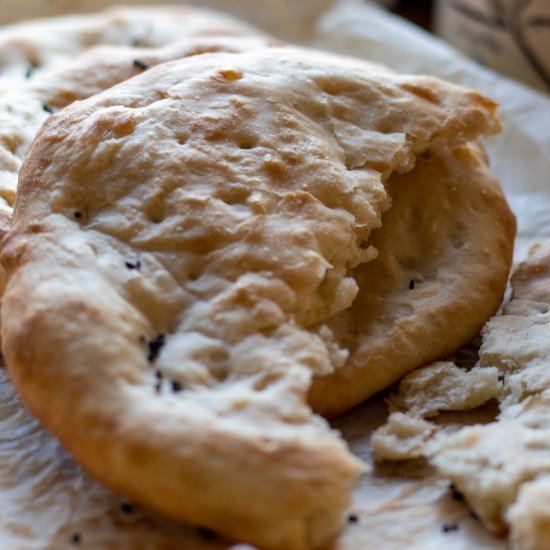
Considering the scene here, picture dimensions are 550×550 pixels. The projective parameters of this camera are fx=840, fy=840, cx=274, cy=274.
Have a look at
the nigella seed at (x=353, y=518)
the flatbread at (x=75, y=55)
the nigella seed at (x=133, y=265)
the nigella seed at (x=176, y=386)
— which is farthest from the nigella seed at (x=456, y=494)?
the flatbread at (x=75, y=55)

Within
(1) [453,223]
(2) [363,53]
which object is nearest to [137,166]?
(1) [453,223]

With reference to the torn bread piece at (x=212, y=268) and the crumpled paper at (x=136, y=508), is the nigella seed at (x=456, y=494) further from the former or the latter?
the torn bread piece at (x=212, y=268)

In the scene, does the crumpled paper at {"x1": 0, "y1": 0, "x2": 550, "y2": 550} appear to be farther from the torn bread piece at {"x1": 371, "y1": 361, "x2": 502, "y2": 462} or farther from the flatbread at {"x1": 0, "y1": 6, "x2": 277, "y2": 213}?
the flatbread at {"x1": 0, "y1": 6, "x2": 277, "y2": 213}

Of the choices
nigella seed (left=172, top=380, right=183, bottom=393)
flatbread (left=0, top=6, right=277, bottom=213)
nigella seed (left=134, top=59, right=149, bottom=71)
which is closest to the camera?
nigella seed (left=172, top=380, right=183, bottom=393)

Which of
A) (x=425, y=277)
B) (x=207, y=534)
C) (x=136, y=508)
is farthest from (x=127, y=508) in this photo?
(x=425, y=277)

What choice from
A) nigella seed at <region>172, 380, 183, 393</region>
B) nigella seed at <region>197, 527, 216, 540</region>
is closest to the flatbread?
nigella seed at <region>172, 380, 183, 393</region>

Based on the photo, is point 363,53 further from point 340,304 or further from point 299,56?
point 340,304

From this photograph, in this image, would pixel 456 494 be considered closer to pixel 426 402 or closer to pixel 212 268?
pixel 426 402
